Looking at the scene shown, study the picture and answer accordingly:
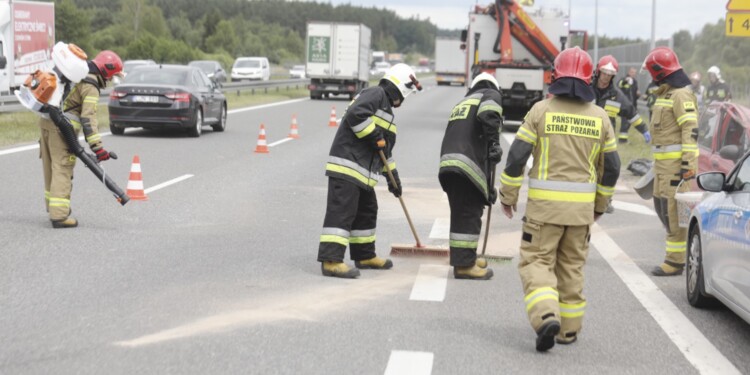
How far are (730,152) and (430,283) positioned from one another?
3275 millimetres

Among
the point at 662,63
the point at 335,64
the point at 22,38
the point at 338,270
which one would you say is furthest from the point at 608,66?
the point at 335,64

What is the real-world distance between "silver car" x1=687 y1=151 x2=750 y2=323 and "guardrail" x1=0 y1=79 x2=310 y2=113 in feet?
61.8

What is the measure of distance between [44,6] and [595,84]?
23.6m

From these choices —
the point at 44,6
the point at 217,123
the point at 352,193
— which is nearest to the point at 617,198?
the point at 352,193

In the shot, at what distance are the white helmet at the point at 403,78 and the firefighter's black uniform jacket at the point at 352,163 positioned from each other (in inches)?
5.1

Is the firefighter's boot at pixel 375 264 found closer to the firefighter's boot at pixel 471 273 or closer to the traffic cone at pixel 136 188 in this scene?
the firefighter's boot at pixel 471 273

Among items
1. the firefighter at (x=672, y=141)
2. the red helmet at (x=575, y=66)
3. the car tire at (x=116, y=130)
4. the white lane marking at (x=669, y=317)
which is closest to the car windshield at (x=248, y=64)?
the car tire at (x=116, y=130)

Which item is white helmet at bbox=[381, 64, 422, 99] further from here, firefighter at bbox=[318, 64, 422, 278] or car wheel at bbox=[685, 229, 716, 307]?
car wheel at bbox=[685, 229, 716, 307]

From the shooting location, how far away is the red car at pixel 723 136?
9977 mm

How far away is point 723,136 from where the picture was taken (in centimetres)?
1055

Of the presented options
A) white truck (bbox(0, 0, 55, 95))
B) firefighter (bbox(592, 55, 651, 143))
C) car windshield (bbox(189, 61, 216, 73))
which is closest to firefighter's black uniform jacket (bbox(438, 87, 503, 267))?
firefighter (bbox(592, 55, 651, 143))

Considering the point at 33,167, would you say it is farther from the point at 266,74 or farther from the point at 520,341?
the point at 266,74

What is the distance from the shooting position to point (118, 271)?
840 cm

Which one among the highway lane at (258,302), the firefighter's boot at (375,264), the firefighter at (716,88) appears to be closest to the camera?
the highway lane at (258,302)
